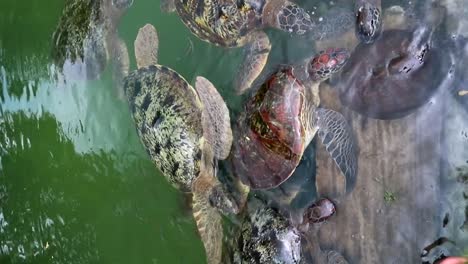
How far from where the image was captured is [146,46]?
3.67 m

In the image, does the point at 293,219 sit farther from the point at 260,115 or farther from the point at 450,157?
the point at 450,157

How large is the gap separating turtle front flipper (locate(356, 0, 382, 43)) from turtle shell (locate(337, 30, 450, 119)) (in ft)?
0.11

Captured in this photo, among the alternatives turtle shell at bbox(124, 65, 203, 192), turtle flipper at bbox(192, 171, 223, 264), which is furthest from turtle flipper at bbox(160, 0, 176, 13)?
turtle flipper at bbox(192, 171, 223, 264)

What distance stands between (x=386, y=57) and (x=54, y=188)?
324 centimetres

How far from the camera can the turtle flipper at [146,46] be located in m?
3.63

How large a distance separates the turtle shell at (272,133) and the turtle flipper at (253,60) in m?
0.11

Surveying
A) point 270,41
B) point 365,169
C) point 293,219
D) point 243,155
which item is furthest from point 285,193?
point 270,41

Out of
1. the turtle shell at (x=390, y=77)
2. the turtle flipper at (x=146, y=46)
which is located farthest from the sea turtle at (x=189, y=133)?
the turtle shell at (x=390, y=77)

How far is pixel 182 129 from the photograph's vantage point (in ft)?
11.2

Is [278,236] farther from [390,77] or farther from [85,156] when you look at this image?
[85,156]

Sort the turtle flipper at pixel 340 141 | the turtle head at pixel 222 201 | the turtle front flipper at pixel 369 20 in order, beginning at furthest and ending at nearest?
the turtle head at pixel 222 201 < the turtle flipper at pixel 340 141 < the turtle front flipper at pixel 369 20

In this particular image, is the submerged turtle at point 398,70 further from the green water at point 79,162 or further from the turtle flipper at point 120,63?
the turtle flipper at point 120,63

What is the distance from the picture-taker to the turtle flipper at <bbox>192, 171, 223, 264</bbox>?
331 cm

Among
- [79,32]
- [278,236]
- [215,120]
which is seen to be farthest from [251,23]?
[79,32]
